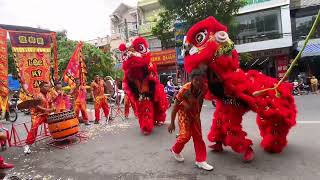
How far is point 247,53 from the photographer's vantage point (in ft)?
74.8

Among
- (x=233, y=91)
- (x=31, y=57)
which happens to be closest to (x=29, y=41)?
(x=31, y=57)

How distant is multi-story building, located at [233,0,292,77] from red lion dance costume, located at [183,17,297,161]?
17.8 meters

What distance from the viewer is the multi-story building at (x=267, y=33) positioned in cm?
2206

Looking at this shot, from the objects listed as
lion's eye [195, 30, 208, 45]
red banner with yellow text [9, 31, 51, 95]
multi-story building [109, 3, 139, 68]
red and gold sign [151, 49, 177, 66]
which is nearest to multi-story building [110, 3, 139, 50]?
multi-story building [109, 3, 139, 68]

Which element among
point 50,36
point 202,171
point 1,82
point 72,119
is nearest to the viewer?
point 202,171

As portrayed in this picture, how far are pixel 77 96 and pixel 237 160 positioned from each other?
669 centimetres

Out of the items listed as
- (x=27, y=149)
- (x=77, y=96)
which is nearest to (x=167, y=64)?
(x=77, y=96)

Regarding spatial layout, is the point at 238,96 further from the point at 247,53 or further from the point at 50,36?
the point at 247,53

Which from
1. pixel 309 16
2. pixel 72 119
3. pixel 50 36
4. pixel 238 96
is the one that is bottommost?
pixel 72 119

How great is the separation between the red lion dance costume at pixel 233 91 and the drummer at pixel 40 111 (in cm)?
384

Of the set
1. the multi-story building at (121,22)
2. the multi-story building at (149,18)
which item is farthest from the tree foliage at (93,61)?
the multi-story building at (121,22)

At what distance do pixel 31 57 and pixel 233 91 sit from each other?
4894 mm

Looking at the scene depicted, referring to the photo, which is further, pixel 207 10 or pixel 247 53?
pixel 247 53

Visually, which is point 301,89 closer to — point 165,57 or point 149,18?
point 165,57
